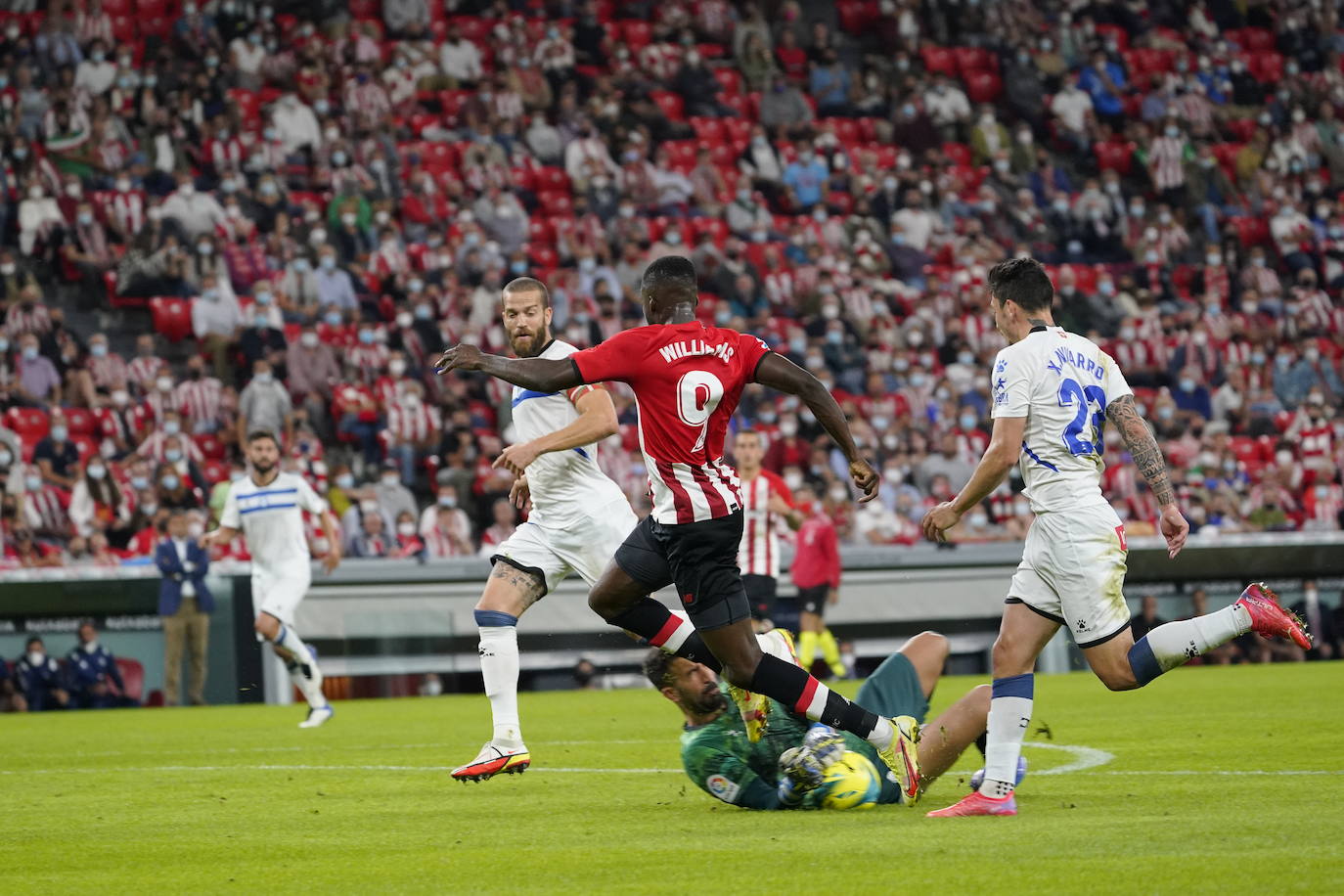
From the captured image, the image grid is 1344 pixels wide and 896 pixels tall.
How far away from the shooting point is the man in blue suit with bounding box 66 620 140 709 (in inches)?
722

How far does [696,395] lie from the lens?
748 cm

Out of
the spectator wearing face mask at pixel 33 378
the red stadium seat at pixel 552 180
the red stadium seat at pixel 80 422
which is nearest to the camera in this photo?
the red stadium seat at pixel 80 422

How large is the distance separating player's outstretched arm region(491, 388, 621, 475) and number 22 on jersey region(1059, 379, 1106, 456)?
1978 millimetres

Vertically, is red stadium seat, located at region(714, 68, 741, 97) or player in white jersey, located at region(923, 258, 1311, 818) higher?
red stadium seat, located at region(714, 68, 741, 97)

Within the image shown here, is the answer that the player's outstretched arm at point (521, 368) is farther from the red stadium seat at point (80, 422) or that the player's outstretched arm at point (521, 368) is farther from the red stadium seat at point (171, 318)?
the red stadium seat at point (171, 318)

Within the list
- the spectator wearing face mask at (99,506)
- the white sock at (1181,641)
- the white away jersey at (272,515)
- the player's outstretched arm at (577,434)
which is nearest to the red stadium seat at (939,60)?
the spectator wearing face mask at (99,506)

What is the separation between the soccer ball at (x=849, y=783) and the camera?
736 cm

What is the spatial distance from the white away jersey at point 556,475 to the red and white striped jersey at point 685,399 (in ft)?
6.23

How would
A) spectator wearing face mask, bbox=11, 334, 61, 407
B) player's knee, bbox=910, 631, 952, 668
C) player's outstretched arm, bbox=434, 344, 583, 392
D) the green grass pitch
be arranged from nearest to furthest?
1. the green grass pitch
2. player's outstretched arm, bbox=434, 344, 583, 392
3. player's knee, bbox=910, 631, 952, 668
4. spectator wearing face mask, bbox=11, 334, 61, 407

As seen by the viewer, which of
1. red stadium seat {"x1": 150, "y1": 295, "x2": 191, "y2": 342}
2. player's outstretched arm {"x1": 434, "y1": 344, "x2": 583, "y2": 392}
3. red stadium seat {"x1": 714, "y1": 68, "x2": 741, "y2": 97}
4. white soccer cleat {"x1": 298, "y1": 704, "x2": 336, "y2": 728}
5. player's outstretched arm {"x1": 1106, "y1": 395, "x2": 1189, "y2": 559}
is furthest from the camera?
red stadium seat {"x1": 714, "y1": 68, "x2": 741, "y2": 97}

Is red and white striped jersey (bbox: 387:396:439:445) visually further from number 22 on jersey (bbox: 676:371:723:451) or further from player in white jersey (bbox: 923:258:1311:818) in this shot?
player in white jersey (bbox: 923:258:1311:818)

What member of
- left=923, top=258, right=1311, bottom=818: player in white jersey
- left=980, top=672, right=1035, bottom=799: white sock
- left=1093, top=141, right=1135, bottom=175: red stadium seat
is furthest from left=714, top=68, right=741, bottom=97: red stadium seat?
left=980, top=672, right=1035, bottom=799: white sock

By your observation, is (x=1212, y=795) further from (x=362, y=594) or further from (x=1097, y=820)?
(x=362, y=594)

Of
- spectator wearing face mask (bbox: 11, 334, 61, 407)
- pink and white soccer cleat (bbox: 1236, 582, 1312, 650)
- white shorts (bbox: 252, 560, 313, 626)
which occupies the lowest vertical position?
white shorts (bbox: 252, 560, 313, 626)
